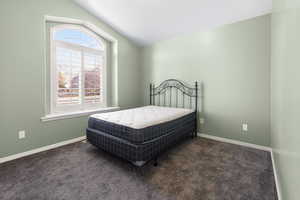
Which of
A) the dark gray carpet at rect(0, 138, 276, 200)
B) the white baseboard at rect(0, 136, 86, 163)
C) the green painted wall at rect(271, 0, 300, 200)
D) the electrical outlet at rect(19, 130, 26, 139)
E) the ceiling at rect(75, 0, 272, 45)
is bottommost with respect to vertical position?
the dark gray carpet at rect(0, 138, 276, 200)

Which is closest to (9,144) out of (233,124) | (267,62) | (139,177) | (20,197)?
(20,197)

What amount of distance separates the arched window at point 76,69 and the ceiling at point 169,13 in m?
0.63

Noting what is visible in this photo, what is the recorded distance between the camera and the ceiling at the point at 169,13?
91.0 inches

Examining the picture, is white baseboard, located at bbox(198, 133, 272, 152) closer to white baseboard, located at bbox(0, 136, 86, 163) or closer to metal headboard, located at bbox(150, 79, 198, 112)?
metal headboard, located at bbox(150, 79, 198, 112)

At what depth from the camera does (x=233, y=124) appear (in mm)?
2723

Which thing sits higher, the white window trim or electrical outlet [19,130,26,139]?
the white window trim

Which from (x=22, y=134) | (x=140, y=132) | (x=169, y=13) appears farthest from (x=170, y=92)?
(x=22, y=134)

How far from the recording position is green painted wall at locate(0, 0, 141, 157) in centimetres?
209

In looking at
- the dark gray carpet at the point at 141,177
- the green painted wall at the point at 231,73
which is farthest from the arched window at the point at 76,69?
the green painted wall at the point at 231,73

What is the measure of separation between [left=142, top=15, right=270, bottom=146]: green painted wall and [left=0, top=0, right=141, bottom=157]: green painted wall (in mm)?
2639

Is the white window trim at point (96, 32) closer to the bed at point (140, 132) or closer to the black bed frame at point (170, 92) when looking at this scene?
the bed at point (140, 132)

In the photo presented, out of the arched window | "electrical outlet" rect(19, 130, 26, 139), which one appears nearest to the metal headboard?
the arched window

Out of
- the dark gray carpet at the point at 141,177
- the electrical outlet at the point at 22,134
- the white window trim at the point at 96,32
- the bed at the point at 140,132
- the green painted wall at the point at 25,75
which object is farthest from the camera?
the white window trim at the point at 96,32

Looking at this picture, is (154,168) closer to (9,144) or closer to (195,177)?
(195,177)
